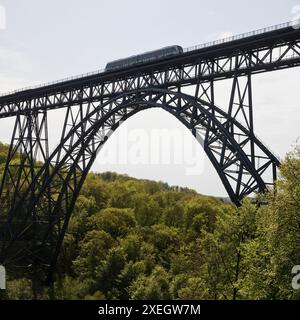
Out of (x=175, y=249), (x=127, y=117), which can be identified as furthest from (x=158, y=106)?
(x=175, y=249)

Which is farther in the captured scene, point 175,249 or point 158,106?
point 175,249

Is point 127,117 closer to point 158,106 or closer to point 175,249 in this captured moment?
point 158,106

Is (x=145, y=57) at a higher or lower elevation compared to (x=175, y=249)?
higher

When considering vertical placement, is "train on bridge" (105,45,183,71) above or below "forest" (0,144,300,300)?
above

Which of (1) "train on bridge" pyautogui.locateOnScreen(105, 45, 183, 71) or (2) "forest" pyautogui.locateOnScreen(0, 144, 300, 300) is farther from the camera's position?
(1) "train on bridge" pyautogui.locateOnScreen(105, 45, 183, 71)

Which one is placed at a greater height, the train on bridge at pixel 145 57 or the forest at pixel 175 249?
the train on bridge at pixel 145 57

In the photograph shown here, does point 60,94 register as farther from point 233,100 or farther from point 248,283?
point 248,283

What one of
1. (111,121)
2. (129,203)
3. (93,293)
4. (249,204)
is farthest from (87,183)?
(249,204)

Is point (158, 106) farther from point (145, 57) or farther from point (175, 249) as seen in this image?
point (175, 249)

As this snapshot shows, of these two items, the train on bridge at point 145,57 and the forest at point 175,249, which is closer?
the forest at point 175,249
